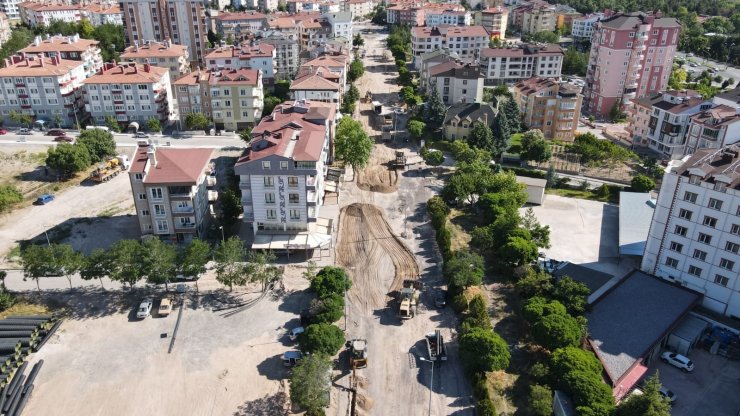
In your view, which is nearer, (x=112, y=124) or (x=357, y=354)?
(x=357, y=354)

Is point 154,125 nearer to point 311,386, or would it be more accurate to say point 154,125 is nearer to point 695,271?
point 311,386

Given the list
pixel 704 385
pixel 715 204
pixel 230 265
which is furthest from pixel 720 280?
pixel 230 265

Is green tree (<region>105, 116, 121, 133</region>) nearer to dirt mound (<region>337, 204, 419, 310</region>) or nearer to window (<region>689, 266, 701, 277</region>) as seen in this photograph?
dirt mound (<region>337, 204, 419, 310</region>)

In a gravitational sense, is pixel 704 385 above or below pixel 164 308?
below

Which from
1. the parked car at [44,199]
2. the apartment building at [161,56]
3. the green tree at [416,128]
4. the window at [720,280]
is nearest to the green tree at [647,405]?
the window at [720,280]

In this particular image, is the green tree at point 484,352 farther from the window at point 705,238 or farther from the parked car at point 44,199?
the parked car at point 44,199
